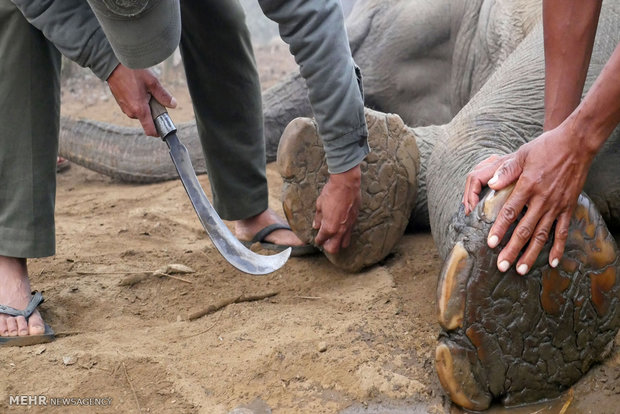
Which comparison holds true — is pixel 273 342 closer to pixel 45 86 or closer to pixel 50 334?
pixel 50 334

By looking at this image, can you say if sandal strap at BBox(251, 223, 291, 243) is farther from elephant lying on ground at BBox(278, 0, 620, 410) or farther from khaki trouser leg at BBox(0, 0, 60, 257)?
elephant lying on ground at BBox(278, 0, 620, 410)

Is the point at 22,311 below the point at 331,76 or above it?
below

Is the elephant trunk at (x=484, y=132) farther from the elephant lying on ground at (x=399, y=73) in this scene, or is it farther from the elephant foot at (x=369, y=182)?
the elephant lying on ground at (x=399, y=73)

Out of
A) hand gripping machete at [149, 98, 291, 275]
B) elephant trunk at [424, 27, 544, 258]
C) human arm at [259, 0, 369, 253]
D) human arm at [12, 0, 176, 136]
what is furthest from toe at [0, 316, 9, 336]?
elephant trunk at [424, 27, 544, 258]

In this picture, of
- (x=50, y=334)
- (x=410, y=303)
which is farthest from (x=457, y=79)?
(x=50, y=334)

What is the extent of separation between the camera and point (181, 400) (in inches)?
78.7

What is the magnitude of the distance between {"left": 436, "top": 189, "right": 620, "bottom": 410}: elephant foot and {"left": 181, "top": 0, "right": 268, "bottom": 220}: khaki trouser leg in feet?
3.92

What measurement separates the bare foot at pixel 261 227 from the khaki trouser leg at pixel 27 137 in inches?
31.5

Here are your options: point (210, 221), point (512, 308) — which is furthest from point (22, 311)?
point (512, 308)

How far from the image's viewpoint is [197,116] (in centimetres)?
287

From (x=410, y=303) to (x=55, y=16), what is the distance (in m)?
1.24

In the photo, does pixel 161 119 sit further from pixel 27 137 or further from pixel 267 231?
pixel 267 231

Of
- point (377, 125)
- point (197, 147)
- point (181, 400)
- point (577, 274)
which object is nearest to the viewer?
point (577, 274)

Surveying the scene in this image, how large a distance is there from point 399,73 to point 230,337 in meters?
1.87
